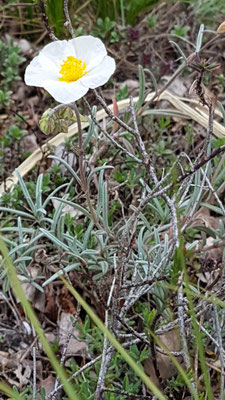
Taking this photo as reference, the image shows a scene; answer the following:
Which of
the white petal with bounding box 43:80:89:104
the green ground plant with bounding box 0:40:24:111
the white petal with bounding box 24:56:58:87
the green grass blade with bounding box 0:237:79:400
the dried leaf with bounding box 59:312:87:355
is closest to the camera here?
the green grass blade with bounding box 0:237:79:400

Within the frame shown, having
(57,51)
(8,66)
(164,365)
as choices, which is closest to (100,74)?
(57,51)

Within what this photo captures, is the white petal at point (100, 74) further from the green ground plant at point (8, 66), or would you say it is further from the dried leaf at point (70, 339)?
the green ground plant at point (8, 66)

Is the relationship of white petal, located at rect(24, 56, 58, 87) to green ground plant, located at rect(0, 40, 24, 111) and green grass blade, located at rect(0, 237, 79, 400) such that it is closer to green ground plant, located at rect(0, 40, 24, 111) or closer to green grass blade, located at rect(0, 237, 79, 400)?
green grass blade, located at rect(0, 237, 79, 400)

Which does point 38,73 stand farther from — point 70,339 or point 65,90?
point 70,339

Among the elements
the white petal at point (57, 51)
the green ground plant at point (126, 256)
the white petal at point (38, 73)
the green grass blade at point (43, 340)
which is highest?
the white petal at point (57, 51)

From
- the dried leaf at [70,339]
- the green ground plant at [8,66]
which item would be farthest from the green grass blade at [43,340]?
the green ground plant at [8,66]

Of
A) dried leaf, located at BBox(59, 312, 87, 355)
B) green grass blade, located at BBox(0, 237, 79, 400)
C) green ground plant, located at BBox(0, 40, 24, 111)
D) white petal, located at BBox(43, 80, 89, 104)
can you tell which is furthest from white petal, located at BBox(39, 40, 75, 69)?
green ground plant, located at BBox(0, 40, 24, 111)

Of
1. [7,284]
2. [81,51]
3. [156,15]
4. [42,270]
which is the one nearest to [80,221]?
[42,270]
